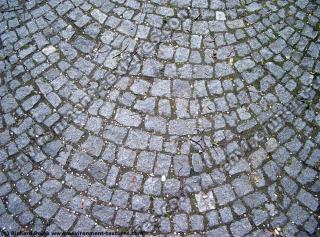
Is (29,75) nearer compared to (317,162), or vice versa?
(317,162)

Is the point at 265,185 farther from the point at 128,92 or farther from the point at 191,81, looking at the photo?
the point at 128,92

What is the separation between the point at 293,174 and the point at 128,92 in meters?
2.30

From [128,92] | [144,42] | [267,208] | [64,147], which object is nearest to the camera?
[267,208]

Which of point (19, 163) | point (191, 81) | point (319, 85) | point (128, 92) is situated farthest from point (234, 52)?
point (19, 163)

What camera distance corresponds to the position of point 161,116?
4.78 m

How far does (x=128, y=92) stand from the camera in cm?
493

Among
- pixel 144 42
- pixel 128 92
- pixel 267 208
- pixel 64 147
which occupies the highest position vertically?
pixel 144 42

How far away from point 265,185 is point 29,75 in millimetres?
3370

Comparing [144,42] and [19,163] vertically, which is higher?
[144,42]

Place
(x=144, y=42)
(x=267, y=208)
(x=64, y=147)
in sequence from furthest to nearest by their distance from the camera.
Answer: (x=144, y=42) < (x=64, y=147) < (x=267, y=208)

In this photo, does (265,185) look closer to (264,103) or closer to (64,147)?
(264,103)

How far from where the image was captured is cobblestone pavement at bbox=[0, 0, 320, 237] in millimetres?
4250

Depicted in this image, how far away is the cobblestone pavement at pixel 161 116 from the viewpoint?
4.25 metres

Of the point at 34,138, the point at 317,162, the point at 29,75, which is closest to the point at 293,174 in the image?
the point at 317,162
